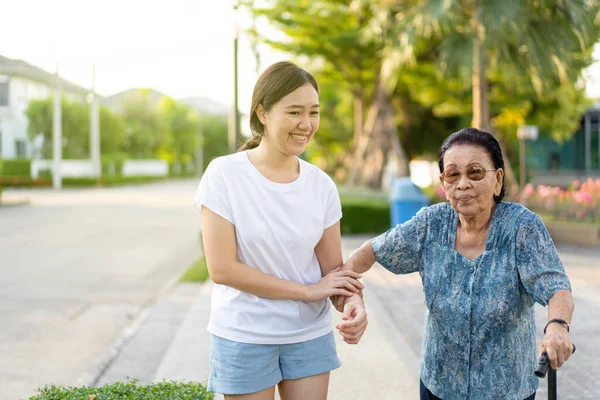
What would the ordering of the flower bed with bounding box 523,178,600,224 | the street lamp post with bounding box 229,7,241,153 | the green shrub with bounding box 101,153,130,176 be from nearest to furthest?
the street lamp post with bounding box 229,7,241,153
the flower bed with bounding box 523,178,600,224
the green shrub with bounding box 101,153,130,176

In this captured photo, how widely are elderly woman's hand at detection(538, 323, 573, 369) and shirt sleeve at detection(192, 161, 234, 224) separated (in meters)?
1.02

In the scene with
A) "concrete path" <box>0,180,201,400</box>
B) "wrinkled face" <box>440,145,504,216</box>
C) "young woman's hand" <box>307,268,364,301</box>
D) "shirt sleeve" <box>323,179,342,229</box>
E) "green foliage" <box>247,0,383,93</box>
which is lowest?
"concrete path" <box>0,180,201,400</box>

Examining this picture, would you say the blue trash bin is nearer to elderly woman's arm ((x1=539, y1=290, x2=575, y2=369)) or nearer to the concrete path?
the concrete path

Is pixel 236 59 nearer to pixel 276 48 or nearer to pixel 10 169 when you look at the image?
pixel 276 48

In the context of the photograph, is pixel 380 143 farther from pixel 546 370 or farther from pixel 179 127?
pixel 179 127

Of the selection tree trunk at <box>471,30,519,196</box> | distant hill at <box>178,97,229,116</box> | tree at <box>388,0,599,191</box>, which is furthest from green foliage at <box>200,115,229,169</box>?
tree trunk at <box>471,30,519,196</box>

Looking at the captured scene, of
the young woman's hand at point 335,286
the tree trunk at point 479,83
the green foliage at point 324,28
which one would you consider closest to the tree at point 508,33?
the tree trunk at point 479,83

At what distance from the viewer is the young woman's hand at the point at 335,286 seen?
7.48 feet

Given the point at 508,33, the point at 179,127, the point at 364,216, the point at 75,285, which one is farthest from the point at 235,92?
the point at 179,127

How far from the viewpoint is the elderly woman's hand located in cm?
194

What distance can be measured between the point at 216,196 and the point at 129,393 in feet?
4.40

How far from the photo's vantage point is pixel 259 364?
86.6 inches

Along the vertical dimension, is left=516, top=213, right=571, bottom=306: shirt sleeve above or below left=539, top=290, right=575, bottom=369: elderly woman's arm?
above

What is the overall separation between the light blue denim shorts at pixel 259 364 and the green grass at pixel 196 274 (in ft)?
24.8
